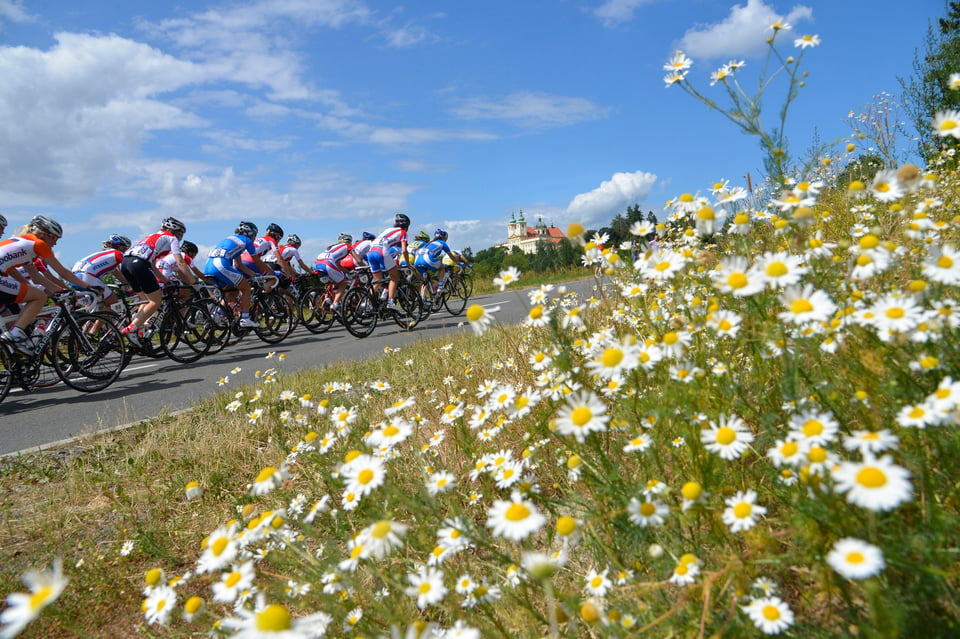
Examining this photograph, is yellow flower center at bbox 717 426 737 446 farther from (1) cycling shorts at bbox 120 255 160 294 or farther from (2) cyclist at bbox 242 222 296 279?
(2) cyclist at bbox 242 222 296 279

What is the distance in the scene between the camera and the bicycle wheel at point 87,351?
22.6ft

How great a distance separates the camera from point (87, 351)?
7.04m

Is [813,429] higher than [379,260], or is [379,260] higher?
[379,260]

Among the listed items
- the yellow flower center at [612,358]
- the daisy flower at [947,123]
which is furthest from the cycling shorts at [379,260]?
the yellow flower center at [612,358]

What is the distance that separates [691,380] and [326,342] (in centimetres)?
910

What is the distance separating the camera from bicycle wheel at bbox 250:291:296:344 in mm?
10688

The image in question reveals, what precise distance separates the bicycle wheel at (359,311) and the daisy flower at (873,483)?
9.85m

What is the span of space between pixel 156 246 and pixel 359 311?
3.64m

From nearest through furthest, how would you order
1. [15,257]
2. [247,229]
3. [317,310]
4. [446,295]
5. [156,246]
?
[15,257] < [156,246] < [247,229] < [317,310] < [446,295]

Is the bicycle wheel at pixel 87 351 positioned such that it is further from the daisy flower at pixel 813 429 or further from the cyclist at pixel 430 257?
the daisy flower at pixel 813 429

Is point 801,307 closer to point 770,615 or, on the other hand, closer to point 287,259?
point 770,615

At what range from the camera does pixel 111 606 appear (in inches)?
93.4

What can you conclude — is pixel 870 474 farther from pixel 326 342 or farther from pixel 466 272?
pixel 466 272

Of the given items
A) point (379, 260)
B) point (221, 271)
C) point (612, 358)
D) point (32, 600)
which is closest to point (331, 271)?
point (379, 260)
